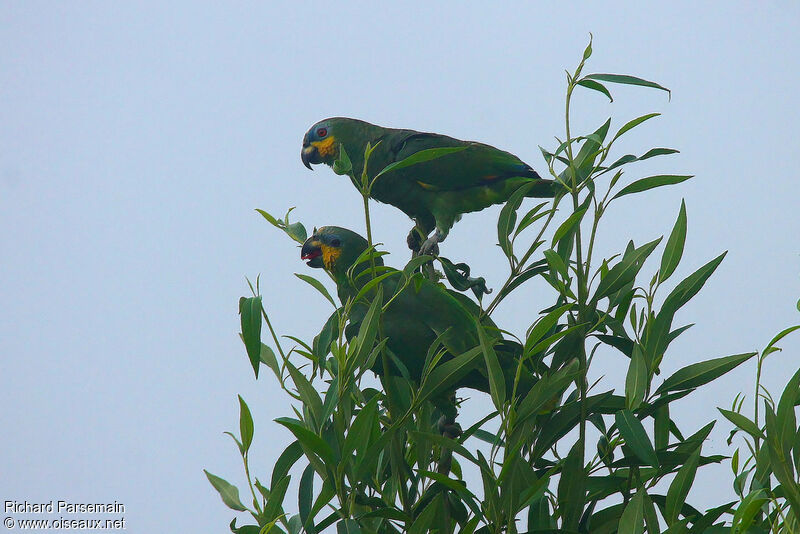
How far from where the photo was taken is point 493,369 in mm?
833

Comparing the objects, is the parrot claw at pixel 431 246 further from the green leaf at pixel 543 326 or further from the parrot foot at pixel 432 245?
the green leaf at pixel 543 326

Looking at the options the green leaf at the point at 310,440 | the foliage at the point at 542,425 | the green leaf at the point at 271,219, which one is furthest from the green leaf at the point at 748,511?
the green leaf at the point at 271,219

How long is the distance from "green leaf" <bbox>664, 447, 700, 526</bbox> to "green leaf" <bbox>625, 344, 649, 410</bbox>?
0.28 ft

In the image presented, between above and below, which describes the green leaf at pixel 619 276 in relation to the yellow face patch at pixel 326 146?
below

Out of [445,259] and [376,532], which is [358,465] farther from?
[445,259]

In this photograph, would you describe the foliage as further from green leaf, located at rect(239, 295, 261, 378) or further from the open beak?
the open beak

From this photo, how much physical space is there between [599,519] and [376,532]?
0.28m

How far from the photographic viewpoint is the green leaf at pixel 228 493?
0.95 m

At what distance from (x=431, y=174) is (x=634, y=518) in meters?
0.77

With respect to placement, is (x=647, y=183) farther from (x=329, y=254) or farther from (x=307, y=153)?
(x=307, y=153)

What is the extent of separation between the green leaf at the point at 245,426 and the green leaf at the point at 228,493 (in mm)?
104

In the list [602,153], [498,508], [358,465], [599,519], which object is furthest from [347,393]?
[602,153]

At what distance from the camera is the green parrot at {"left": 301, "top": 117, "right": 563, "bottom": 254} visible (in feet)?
4.42

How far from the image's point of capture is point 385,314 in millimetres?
1096
